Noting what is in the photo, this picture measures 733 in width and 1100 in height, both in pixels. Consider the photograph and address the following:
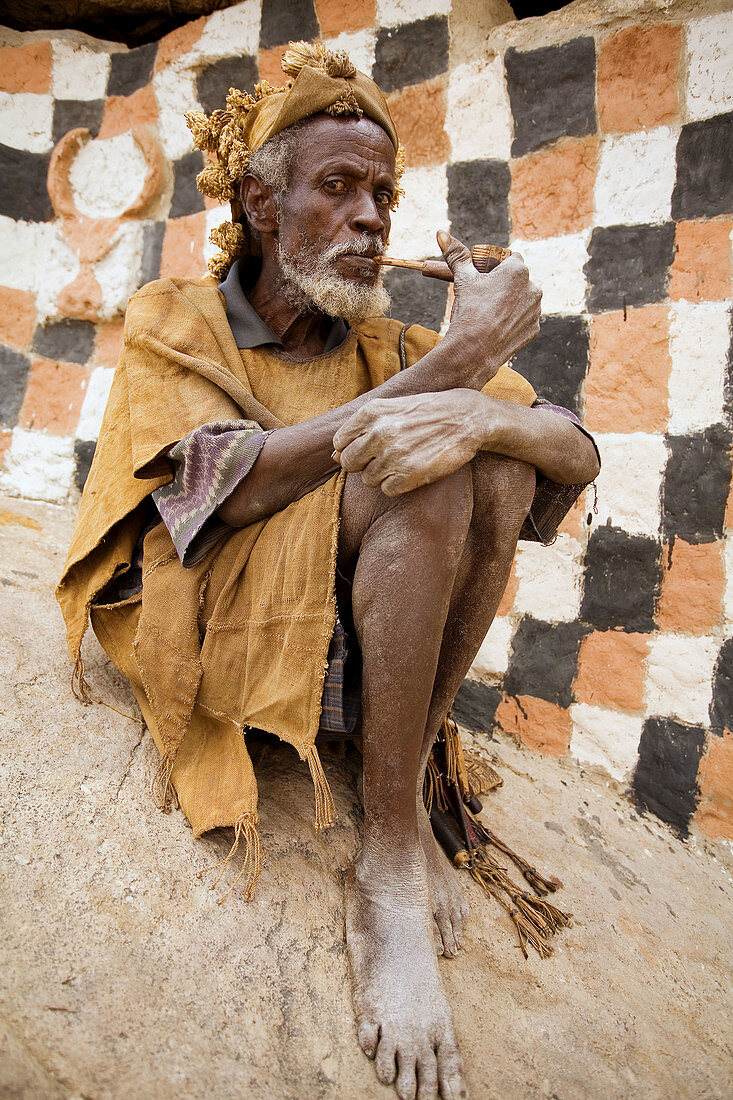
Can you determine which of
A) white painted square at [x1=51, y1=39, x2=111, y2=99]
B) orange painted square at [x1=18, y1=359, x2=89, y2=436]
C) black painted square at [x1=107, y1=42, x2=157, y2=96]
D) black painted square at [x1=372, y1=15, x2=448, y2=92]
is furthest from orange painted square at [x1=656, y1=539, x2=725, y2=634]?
white painted square at [x1=51, y1=39, x2=111, y2=99]

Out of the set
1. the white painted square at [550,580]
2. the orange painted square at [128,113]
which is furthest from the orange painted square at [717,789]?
the orange painted square at [128,113]

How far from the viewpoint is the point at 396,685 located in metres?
1.32

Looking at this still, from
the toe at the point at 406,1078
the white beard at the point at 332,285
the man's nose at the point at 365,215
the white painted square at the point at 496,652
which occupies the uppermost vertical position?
the man's nose at the point at 365,215

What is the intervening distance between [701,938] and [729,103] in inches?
83.0

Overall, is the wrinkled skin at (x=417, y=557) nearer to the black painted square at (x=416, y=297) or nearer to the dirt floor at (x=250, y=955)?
the dirt floor at (x=250, y=955)

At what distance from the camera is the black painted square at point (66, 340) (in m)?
2.83

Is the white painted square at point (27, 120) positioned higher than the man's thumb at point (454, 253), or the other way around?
the white painted square at point (27, 120)

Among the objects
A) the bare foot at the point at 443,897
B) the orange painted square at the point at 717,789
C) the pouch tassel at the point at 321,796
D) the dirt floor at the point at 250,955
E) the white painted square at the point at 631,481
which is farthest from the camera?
the white painted square at the point at 631,481

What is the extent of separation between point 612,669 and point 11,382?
7.41ft

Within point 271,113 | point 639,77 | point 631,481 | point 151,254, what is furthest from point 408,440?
point 151,254

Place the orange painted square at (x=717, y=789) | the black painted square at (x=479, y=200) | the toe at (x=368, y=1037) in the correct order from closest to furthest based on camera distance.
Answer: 1. the toe at (x=368, y=1037)
2. the orange painted square at (x=717, y=789)
3. the black painted square at (x=479, y=200)

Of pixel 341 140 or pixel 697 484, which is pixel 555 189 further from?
pixel 697 484

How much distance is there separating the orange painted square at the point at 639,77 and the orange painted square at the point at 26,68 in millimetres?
1946

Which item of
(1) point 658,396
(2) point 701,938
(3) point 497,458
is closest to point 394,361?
(3) point 497,458
